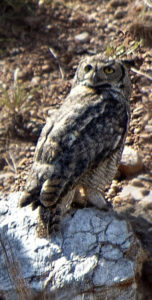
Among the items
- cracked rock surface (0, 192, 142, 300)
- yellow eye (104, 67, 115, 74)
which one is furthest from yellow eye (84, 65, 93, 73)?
cracked rock surface (0, 192, 142, 300)

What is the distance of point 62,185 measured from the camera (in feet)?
11.2

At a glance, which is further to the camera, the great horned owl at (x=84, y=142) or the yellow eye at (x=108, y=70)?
the yellow eye at (x=108, y=70)

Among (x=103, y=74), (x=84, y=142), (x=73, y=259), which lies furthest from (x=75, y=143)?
(x=73, y=259)

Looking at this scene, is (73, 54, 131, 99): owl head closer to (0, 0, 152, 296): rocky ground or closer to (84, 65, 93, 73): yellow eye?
(84, 65, 93, 73): yellow eye

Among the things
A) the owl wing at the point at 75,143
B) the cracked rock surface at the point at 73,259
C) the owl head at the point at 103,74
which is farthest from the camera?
the owl head at the point at 103,74

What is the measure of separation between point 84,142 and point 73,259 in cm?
78

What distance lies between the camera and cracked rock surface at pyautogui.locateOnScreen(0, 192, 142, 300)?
3.28 metres

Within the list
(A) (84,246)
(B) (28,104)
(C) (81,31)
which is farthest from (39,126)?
(A) (84,246)

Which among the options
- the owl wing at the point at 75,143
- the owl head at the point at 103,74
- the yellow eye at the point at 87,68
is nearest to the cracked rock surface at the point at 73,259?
the owl wing at the point at 75,143

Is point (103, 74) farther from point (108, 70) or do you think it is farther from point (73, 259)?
point (73, 259)

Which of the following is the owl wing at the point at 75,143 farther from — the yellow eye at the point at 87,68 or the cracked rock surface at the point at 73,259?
the cracked rock surface at the point at 73,259

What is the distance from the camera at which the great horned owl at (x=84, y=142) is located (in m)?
3.44

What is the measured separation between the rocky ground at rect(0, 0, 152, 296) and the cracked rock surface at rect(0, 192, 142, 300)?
0.35 m

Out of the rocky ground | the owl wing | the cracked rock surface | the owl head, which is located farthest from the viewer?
the rocky ground
